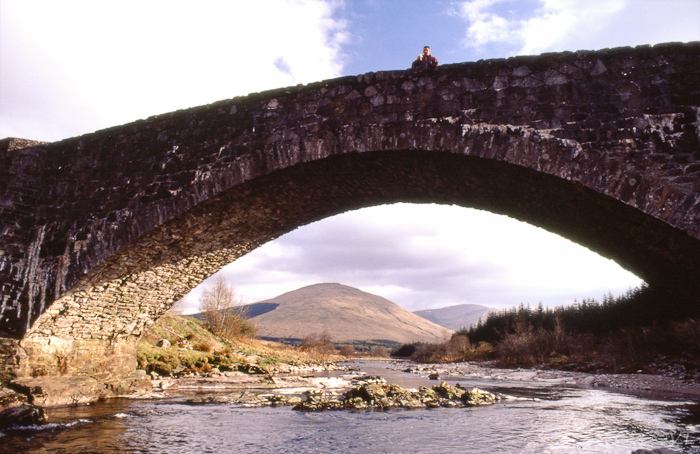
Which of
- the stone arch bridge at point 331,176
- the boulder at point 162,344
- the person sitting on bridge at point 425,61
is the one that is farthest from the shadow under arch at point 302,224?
the boulder at point 162,344

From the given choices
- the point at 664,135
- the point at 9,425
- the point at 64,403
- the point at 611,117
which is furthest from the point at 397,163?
the point at 64,403

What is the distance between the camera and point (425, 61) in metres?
6.27

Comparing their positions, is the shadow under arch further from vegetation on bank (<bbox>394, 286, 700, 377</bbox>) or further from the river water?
vegetation on bank (<bbox>394, 286, 700, 377</bbox>)

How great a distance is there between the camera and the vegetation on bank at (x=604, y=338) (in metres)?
14.7

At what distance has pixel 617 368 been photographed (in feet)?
54.7

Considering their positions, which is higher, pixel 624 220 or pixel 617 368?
pixel 624 220

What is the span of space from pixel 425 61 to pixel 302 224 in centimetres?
330

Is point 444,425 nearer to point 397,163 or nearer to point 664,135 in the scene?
point 397,163

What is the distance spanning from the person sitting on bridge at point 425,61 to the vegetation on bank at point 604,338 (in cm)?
479

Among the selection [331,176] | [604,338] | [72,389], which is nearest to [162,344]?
[72,389]

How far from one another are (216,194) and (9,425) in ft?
12.9

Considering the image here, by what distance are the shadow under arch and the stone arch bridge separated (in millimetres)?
29

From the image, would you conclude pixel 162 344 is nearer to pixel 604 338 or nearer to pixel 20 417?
pixel 20 417

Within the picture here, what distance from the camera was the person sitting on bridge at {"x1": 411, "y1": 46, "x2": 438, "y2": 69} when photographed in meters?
5.70
